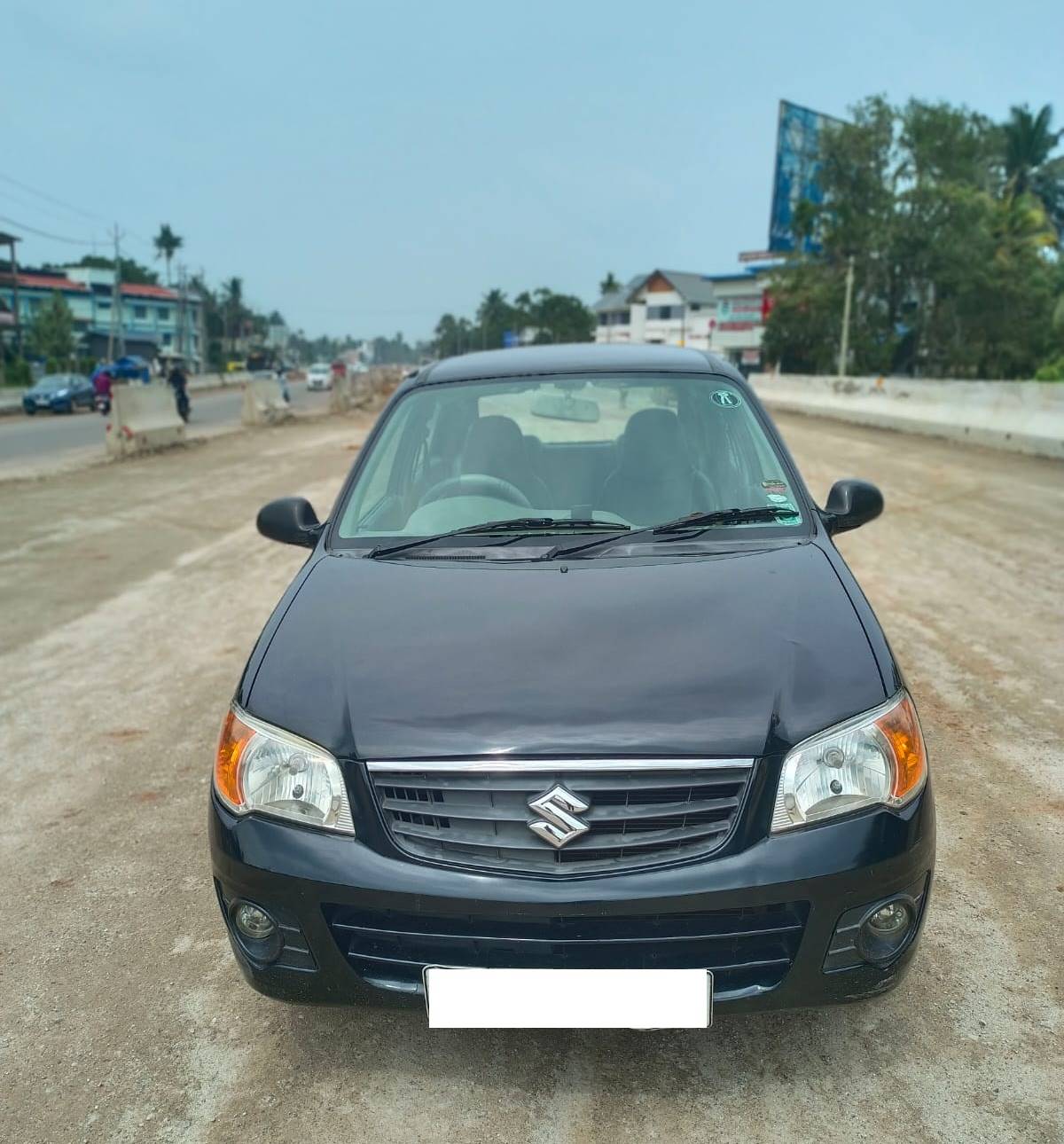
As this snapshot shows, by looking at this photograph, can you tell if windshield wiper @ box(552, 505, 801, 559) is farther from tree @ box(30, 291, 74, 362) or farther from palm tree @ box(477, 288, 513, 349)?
palm tree @ box(477, 288, 513, 349)

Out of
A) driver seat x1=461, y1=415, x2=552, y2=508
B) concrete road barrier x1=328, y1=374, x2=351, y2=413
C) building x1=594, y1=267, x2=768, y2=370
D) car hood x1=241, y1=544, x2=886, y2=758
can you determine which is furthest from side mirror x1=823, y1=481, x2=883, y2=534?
building x1=594, y1=267, x2=768, y2=370

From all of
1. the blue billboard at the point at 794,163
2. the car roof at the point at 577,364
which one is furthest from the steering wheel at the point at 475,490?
the blue billboard at the point at 794,163

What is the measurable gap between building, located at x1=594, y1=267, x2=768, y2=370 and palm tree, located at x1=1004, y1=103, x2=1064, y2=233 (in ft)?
49.3

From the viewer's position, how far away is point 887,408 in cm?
2283

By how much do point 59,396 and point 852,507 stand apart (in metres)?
35.2

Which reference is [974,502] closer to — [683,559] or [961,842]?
[961,842]

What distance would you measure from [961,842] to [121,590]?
638 centimetres

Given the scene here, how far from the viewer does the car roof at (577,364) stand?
3.92 metres

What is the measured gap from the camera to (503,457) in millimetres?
3695

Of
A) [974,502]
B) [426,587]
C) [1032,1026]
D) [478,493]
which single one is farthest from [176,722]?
[974,502]

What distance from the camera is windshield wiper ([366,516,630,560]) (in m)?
3.16

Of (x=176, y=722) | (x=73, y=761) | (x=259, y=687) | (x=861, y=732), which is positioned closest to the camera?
(x=861, y=732)

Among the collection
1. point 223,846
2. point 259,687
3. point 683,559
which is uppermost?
point 683,559

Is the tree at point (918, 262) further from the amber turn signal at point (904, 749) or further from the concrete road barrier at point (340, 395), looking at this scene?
the amber turn signal at point (904, 749)
